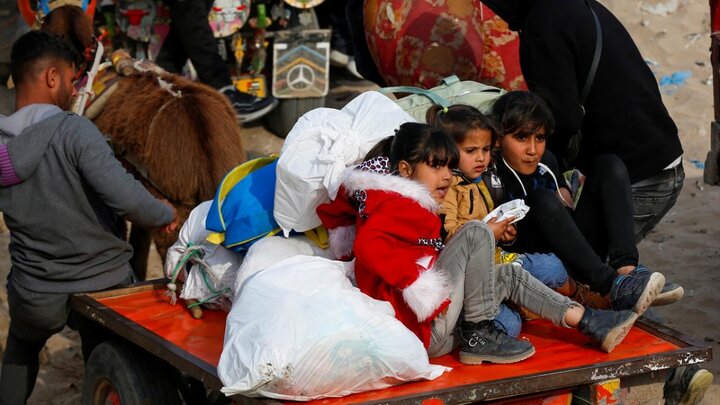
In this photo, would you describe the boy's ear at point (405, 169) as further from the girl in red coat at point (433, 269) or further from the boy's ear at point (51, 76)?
the boy's ear at point (51, 76)

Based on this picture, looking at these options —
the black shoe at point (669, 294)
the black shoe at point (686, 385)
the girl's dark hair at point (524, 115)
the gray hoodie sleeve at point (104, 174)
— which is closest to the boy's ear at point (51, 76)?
the gray hoodie sleeve at point (104, 174)

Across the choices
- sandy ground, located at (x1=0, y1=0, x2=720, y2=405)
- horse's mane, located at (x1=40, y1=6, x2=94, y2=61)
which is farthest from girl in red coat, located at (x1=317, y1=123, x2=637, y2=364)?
horse's mane, located at (x1=40, y1=6, x2=94, y2=61)

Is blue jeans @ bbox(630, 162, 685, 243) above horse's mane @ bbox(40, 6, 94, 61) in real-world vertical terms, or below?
below

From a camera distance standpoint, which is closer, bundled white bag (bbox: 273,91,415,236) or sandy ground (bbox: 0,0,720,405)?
bundled white bag (bbox: 273,91,415,236)

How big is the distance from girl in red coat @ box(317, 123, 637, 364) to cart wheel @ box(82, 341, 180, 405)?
934 mm

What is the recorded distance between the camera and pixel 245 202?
427 cm

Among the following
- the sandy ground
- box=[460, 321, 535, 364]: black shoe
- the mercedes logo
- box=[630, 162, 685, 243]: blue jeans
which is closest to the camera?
box=[460, 321, 535, 364]: black shoe

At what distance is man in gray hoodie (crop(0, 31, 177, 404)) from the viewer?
450 centimetres

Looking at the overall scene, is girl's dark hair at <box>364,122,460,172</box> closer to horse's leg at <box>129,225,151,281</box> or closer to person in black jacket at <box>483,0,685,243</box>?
person in black jacket at <box>483,0,685,243</box>

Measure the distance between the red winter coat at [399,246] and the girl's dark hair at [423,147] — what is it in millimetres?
99

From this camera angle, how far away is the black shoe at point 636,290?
390 centimetres

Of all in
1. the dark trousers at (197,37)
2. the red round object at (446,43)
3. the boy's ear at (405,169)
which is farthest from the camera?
the dark trousers at (197,37)

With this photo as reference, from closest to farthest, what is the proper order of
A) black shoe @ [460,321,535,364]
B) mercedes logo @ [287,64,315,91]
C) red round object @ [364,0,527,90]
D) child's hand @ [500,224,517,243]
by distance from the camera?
black shoe @ [460,321,535,364] < child's hand @ [500,224,517,243] < red round object @ [364,0,527,90] < mercedes logo @ [287,64,315,91]

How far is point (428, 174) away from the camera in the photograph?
3.82m
